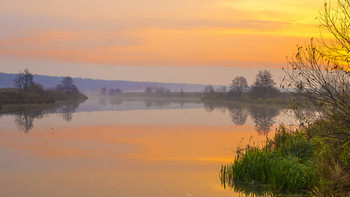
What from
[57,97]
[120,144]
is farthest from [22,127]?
[57,97]

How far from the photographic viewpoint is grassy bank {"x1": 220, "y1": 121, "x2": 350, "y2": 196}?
11.9m

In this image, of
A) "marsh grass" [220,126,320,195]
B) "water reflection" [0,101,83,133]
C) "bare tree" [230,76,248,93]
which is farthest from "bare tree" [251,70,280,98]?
"marsh grass" [220,126,320,195]

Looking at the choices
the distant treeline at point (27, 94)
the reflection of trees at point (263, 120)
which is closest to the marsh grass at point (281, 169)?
the reflection of trees at point (263, 120)

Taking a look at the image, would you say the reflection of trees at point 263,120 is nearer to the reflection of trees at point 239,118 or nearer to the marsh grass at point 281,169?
the reflection of trees at point 239,118

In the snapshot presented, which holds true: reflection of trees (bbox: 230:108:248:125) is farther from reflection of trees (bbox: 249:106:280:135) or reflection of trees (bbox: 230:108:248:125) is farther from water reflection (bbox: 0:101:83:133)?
water reflection (bbox: 0:101:83:133)

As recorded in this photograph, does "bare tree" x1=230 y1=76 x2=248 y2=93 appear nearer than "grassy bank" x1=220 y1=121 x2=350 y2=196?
No

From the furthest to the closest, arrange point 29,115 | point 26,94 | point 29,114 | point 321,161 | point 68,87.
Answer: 1. point 68,87
2. point 26,94
3. point 29,114
4. point 29,115
5. point 321,161

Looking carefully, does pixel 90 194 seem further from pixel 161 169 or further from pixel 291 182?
pixel 291 182

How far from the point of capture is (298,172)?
13320 mm

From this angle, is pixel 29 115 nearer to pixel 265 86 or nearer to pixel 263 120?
pixel 263 120

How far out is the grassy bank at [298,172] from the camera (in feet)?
38.9


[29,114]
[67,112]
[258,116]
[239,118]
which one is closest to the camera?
[239,118]

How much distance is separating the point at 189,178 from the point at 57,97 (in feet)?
317

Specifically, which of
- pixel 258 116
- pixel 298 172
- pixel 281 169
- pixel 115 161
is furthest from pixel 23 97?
pixel 298 172
